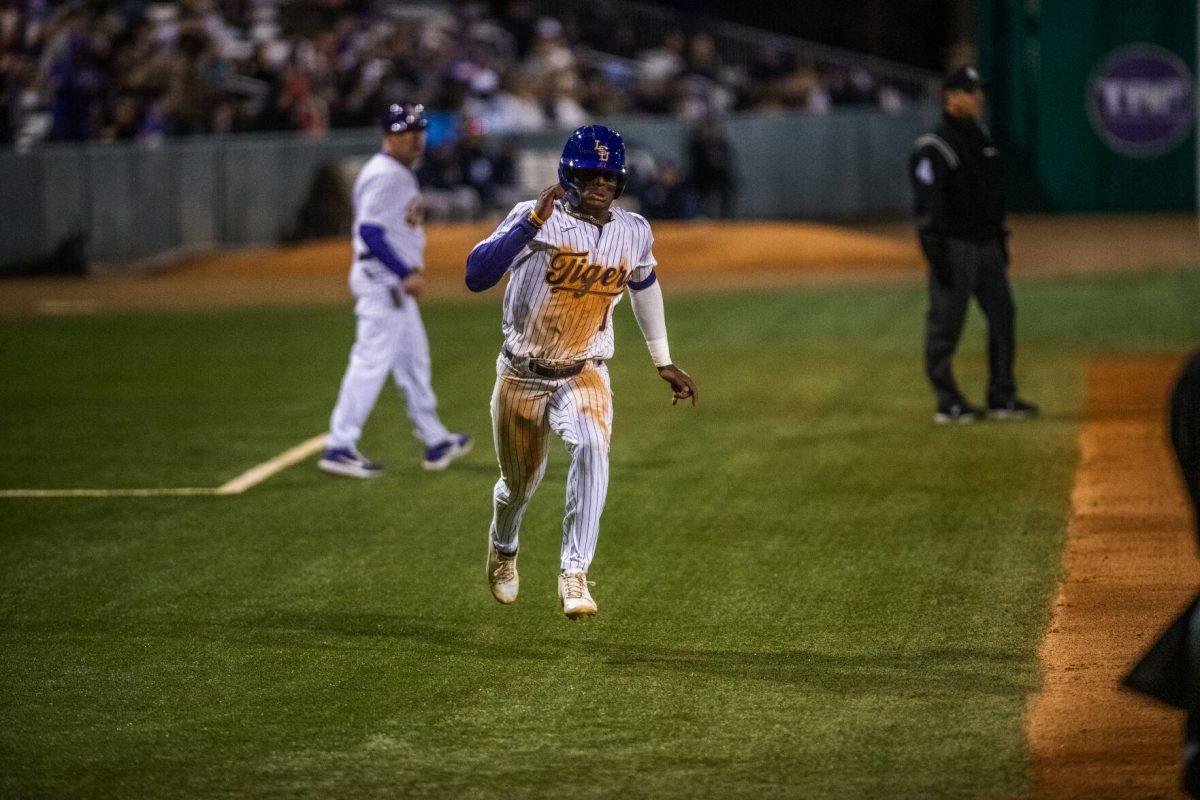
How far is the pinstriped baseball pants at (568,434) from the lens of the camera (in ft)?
22.0

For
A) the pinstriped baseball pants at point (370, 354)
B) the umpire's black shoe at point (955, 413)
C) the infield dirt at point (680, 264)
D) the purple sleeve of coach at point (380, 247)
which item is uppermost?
the purple sleeve of coach at point (380, 247)

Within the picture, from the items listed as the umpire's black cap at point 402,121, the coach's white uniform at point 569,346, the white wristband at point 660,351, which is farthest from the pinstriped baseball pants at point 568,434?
the umpire's black cap at point 402,121

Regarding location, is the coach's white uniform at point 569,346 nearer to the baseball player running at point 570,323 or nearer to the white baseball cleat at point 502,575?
the baseball player running at point 570,323

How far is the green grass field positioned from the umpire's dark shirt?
1340mm

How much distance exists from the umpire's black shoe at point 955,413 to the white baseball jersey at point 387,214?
389cm

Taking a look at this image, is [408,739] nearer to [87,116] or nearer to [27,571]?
[27,571]

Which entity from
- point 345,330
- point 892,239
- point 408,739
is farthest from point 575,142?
point 892,239

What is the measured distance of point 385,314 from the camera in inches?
407

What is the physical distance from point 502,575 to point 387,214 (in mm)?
3652

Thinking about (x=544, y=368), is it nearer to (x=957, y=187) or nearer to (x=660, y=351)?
(x=660, y=351)

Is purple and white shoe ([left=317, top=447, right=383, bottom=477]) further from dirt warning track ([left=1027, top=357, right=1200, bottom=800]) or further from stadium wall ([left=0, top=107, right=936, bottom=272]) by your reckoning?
stadium wall ([left=0, top=107, right=936, bottom=272])

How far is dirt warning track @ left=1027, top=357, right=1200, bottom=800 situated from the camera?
531 centimetres

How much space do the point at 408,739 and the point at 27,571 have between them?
3.29 meters

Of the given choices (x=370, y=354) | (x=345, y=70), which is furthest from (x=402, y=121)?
(x=345, y=70)
